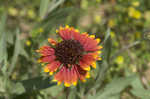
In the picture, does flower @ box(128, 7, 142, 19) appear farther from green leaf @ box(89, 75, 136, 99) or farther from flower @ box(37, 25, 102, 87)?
flower @ box(37, 25, 102, 87)

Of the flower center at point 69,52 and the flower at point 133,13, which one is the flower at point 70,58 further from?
the flower at point 133,13

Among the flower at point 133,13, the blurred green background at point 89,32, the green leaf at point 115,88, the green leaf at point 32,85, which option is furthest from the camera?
the flower at point 133,13

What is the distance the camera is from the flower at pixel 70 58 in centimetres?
123

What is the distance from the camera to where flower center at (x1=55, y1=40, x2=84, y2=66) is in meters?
1.30

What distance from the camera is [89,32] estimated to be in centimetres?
263

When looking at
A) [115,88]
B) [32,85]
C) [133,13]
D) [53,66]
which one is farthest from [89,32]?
[53,66]

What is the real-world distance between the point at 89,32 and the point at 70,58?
1388 millimetres

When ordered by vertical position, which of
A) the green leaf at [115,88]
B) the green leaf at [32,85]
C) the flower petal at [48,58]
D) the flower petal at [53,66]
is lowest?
the green leaf at [115,88]

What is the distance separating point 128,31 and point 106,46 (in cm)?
148

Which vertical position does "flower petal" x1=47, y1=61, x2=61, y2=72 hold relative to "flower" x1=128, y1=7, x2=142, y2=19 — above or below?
below

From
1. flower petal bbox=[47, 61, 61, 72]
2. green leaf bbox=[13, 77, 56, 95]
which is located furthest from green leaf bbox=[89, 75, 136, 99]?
flower petal bbox=[47, 61, 61, 72]

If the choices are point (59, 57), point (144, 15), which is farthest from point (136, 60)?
point (59, 57)

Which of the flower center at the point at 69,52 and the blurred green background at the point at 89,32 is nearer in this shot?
the flower center at the point at 69,52

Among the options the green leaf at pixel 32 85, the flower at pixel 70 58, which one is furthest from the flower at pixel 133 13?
the green leaf at pixel 32 85
